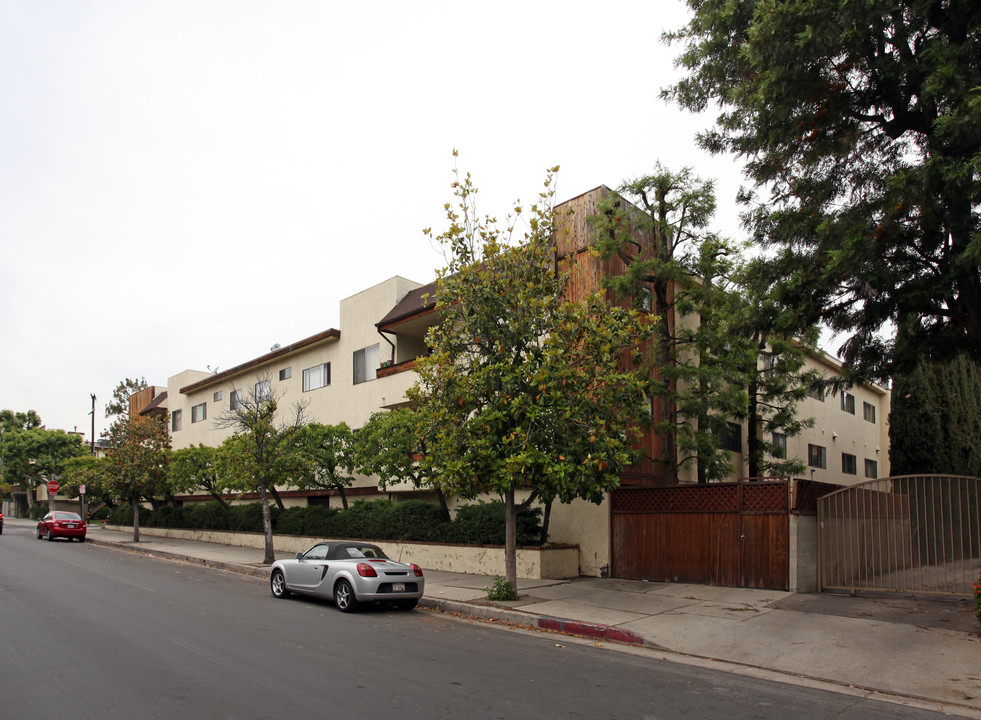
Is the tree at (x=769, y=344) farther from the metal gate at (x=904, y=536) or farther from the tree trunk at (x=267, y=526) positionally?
the tree trunk at (x=267, y=526)

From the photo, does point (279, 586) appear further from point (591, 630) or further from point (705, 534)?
point (705, 534)

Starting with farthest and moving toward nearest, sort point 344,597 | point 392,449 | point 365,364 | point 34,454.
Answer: point 34,454 → point 365,364 → point 392,449 → point 344,597

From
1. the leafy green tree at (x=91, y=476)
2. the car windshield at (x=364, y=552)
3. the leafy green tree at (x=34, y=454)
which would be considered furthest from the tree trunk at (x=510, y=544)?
the leafy green tree at (x=34, y=454)

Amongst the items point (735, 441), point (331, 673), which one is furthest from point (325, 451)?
point (331, 673)

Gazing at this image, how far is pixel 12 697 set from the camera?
6582 millimetres

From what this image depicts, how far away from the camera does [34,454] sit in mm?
64750

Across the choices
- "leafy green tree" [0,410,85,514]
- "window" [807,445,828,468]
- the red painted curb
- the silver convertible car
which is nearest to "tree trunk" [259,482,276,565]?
the silver convertible car

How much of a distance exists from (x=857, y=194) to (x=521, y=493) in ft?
35.4

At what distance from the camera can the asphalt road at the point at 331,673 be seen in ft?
21.3

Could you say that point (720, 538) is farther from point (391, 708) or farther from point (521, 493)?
point (391, 708)

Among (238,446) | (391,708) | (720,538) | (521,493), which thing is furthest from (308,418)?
(391,708)

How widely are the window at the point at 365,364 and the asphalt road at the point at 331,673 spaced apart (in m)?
14.7

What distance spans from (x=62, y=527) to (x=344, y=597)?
27244 millimetres

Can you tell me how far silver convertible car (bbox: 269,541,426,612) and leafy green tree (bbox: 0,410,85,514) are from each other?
5951 centimetres
